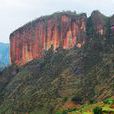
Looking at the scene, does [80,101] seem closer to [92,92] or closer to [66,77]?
[92,92]

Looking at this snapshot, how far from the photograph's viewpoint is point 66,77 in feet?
648

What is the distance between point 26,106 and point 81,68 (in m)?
23.8

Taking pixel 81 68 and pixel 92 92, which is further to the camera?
pixel 81 68

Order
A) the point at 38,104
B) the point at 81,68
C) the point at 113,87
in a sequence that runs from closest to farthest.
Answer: the point at 113,87, the point at 38,104, the point at 81,68

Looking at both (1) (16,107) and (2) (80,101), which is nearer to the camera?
(2) (80,101)

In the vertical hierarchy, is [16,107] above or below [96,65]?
below

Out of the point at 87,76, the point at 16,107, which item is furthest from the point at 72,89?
the point at 16,107

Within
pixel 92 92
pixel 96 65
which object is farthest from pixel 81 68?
pixel 92 92

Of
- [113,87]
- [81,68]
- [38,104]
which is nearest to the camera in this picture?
[113,87]

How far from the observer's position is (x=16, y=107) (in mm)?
192875

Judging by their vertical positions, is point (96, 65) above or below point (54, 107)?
above

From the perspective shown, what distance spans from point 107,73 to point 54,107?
23092 millimetres

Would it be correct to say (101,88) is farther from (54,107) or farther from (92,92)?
(54,107)

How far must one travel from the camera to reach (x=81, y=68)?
19975 cm
